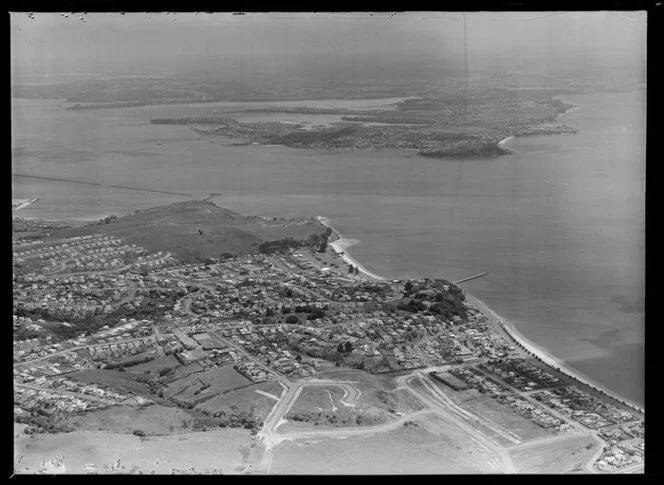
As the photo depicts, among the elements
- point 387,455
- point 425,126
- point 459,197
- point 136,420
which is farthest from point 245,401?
point 425,126

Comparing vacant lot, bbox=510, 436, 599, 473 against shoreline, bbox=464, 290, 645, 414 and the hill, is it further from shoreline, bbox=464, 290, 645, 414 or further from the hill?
the hill

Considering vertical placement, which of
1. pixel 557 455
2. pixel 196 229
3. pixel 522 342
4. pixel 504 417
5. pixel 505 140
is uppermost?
pixel 505 140

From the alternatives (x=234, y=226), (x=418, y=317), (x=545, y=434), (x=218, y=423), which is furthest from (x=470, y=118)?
(x=218, y=423)

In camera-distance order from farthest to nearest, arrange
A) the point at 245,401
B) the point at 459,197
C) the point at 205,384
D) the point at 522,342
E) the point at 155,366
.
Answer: the point at 459,197, the point at 522,342, the point at 155,366, the point at 205,384, the point at 245,401

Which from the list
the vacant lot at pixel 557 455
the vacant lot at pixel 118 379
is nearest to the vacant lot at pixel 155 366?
the vacant lot at pixel 118 379

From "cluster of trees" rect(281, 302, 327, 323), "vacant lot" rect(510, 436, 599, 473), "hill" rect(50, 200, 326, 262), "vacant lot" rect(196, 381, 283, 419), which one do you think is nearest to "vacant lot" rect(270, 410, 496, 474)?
"vacant lot" rect(510, 436, 599, 473)

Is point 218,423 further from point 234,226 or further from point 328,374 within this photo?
point 234,226

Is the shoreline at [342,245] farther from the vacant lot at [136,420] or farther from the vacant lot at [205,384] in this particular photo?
the vacant lot at [136,420]

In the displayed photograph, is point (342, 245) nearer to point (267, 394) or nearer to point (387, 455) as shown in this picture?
point (267, 394)
